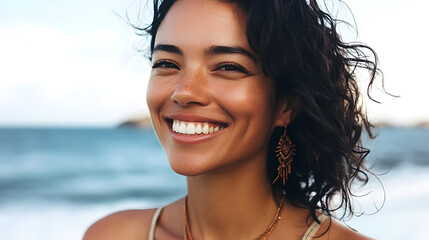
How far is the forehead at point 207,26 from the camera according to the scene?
1773 millimetres

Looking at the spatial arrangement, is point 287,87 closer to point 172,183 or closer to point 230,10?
point 230,10

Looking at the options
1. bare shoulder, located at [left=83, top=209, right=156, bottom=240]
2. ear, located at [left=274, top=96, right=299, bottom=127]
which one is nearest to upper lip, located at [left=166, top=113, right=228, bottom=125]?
ear, located at [left=274, top=96, right=299, bottom=127]

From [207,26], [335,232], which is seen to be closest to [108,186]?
[335,232]

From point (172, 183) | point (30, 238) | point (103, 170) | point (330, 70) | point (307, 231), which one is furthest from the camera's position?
point (103, 170)

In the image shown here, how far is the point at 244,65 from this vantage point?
179 cm

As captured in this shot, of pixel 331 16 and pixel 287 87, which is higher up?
pixel 331 16

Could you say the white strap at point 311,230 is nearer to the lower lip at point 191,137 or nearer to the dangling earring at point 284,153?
the dangling earring at point 284,153

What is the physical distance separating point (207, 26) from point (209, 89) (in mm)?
237

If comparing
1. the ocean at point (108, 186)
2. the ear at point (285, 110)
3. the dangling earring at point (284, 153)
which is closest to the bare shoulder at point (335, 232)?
the ocean at point (108, 186)

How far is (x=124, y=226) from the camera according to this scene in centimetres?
247

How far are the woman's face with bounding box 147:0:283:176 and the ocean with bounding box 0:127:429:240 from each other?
628 mm

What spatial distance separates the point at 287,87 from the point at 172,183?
437 inches

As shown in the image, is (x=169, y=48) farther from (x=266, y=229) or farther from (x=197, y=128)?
(x=266, y=229)

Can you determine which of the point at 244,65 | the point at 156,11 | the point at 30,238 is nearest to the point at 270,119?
the point at 244,65
